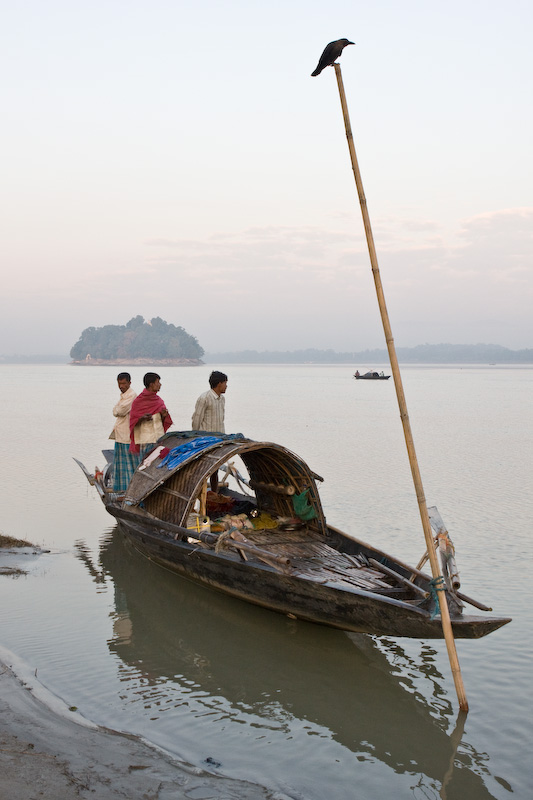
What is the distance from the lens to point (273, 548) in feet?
22.3

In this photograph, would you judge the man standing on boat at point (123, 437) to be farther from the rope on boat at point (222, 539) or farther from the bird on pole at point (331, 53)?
the bird on pole at point (331, 53)

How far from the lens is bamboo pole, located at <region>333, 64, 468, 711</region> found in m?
4.45

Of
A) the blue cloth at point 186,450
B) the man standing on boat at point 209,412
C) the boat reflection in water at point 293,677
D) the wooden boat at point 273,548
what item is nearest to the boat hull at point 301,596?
the wooden boat at point 273,548

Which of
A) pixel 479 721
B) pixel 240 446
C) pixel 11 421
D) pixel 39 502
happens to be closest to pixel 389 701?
pixel 479 721

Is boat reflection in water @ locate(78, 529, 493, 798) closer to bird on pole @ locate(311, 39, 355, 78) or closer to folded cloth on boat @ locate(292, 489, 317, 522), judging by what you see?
folded cloth on boat @ locate(292, 489, 317, 522)

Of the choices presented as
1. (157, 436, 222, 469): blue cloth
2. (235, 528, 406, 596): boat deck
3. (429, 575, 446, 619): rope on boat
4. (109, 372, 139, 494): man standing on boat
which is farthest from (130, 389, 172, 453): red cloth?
(429, 575, 446, 619): rope on boat

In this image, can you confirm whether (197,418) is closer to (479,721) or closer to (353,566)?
(353,566)

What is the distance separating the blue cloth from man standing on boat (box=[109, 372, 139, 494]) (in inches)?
57.9

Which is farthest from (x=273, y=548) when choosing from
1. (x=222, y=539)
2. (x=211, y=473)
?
(x=211, y=473)

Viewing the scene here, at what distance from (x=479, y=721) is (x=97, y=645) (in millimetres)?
3101

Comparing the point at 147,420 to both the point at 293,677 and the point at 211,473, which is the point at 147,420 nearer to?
the point at 211,473

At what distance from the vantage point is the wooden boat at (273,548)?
4.90 meters

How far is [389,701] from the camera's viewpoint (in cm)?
500

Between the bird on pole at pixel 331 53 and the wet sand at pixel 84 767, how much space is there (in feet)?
15.2
